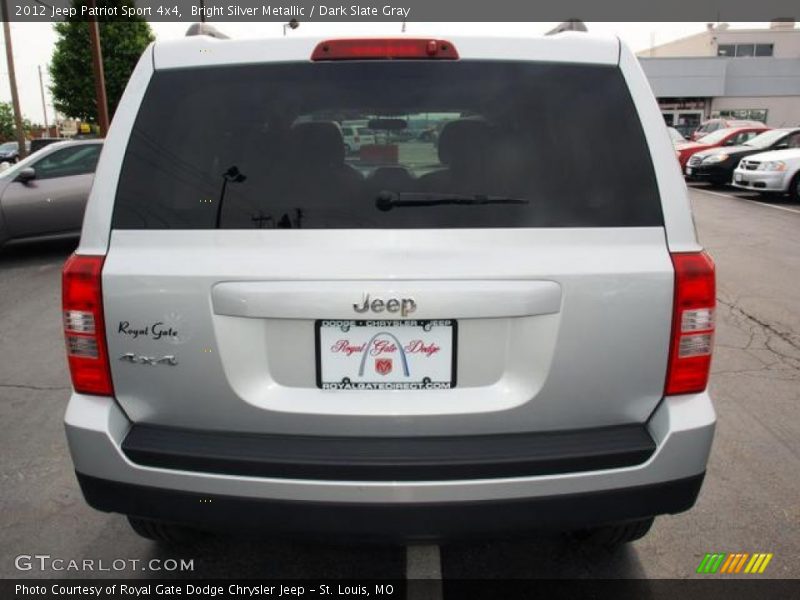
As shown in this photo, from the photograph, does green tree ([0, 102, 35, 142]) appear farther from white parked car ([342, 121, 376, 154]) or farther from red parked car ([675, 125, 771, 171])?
white parked car ([342, 121, 376, 154])

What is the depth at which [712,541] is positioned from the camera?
2.88 metres

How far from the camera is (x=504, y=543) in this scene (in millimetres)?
2879

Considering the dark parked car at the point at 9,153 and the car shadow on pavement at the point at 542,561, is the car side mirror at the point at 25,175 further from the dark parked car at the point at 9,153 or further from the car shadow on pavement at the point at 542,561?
the dark parked car at the point at 9,153

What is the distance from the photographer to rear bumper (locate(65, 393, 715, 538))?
195 cm

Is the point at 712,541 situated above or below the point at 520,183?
below

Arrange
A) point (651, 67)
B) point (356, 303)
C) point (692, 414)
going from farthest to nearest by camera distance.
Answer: point (651, 67), point (692, 414), point (356, 303)

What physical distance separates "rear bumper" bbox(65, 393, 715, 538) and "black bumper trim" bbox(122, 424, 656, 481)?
0.07 feet

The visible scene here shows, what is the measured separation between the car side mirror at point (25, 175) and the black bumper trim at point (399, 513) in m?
8.52

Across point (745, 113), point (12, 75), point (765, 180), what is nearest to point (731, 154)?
point (765, 180)

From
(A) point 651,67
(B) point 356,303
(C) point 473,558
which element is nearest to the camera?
(B) point 356,303

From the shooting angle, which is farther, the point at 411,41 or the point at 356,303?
the point at 411,41

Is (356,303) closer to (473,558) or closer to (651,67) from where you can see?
(473,558)

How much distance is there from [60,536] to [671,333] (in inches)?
103

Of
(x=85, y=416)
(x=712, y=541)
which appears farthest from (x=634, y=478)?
(x=85, y=416)
